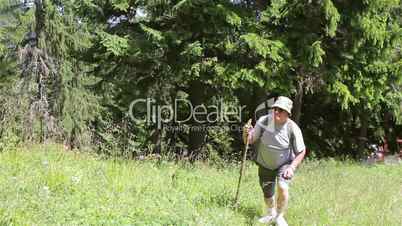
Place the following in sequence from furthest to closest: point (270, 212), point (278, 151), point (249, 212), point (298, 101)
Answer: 1. point (298, 101)
2. point (249, 212)
3. point (270, 212)
4. point (278, 151)

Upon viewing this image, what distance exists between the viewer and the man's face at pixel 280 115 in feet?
18.0

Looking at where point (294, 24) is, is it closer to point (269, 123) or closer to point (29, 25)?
point (269, 123)

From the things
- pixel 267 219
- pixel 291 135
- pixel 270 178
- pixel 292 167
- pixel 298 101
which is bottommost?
pixel 267 219

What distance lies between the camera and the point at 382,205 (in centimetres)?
727

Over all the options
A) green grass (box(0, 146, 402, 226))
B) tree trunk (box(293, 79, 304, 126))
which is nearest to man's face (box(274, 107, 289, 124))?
green grass (box(0, 146, 402, 226))

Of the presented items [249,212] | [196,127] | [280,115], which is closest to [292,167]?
[280,115]

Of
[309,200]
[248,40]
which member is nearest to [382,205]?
[309,200]

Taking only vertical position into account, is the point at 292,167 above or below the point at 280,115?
below

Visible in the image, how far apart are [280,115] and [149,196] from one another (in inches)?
77.0

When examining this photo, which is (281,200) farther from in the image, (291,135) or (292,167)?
(291,135)

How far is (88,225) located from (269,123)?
107 inches

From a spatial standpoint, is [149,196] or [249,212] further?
[249,212]

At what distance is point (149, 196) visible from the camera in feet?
18.1

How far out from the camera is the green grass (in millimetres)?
4520
